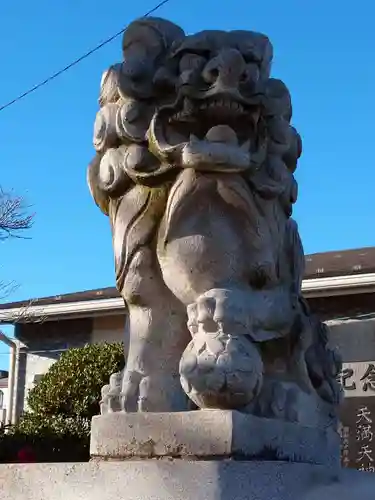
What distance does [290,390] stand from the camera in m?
2.39

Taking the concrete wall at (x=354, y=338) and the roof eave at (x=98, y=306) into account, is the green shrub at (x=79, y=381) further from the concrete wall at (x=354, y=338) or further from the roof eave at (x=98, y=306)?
the concrete wall at (x=354, y=338)

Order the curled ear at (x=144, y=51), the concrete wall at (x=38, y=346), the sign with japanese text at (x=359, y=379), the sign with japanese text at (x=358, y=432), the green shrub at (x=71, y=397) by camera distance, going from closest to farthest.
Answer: the curled ear at (x=144, y=51)
the sign with japanese text at (x=358, y=432)
the sign with japanese text at (x=359, y=379)
the green shrub at (x=71, y=397)
the concrete wall at (x=38, y=346)

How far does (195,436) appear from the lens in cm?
209

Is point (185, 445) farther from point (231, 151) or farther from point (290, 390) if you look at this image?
point (231, 151)

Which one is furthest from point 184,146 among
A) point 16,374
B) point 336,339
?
point 16,374

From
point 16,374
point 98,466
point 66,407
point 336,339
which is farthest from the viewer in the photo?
point 16,374

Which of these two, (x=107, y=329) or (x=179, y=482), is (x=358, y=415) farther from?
(x=179, y=482)

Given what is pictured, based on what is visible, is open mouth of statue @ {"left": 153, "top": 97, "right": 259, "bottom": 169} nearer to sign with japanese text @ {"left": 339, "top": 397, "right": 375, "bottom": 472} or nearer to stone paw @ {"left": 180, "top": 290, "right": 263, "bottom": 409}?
stone paw @ {"left": 180, "top": 290, "right": 263, "bottom": 409}

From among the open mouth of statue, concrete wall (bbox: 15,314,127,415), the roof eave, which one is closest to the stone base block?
the open mouth of statue

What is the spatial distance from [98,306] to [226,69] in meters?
8.02

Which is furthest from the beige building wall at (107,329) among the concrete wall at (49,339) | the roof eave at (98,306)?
the roof eave at (98,306)

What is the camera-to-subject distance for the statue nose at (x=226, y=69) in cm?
232

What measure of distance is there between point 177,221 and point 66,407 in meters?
7.00

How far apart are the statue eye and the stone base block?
38.5 inches
